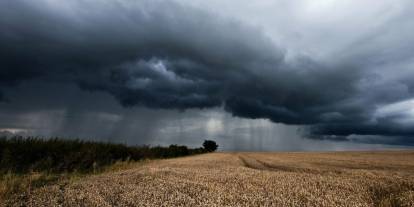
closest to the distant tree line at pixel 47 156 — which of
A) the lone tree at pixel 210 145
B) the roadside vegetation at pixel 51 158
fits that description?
the roadside vegetation at pixel 51 158

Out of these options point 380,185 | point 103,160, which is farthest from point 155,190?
point 103,160

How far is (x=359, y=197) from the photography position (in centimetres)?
691

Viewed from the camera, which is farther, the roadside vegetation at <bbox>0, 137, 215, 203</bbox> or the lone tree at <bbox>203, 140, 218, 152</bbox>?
the lone tree at <bbox>203, 140, 218, 152</bbox>

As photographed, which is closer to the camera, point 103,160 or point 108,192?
point 108,192

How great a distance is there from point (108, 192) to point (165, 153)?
172 ft

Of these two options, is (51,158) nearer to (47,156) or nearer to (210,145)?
(47,156)

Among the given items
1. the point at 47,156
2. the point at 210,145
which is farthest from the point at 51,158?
the point at 210,145

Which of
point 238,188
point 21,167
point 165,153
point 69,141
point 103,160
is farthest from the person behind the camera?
point 165,153

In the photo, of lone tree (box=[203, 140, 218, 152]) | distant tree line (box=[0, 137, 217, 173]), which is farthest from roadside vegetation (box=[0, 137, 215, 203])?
lone tree (box=[203, 140, 218, 152])

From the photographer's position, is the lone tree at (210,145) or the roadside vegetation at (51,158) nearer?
the roadside vegetation at (51,158)

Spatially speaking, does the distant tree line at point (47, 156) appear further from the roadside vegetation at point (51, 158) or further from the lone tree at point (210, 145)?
the lone tree at point (210, 145)

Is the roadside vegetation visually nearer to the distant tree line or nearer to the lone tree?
the distant tree line

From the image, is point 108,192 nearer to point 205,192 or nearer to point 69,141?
point 205,192

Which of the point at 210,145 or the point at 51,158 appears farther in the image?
the point at 210,145
